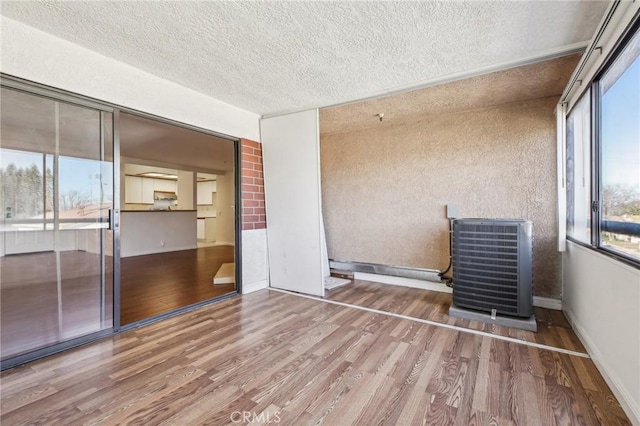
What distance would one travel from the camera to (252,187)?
145 inches

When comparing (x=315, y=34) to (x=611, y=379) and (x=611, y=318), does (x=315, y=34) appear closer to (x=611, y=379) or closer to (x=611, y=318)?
(x=611, y=318)

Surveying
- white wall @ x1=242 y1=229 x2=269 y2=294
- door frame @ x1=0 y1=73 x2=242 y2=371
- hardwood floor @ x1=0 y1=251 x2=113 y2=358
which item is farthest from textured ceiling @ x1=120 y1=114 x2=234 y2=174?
hardwood floor @ x1=0 y1=251 x2=113 y2=358

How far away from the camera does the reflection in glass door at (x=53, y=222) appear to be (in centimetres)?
190

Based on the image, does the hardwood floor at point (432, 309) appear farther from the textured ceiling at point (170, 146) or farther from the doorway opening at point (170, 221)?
the textured ceiling at point (170, 146)

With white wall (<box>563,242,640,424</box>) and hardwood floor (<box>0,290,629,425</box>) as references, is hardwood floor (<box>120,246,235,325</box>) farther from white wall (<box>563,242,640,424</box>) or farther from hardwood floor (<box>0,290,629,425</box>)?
white wall (<box>563,242,640,424</box>)

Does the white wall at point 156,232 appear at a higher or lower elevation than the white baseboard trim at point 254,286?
higher

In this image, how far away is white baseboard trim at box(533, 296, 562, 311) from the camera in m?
2.89

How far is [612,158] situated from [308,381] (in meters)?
2.45

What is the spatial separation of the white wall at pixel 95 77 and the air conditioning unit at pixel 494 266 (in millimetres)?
2949

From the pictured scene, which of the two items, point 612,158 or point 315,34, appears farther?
point 315,34

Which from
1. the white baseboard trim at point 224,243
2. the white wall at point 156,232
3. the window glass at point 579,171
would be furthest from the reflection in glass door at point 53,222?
the white baseboard trim at point 224,243

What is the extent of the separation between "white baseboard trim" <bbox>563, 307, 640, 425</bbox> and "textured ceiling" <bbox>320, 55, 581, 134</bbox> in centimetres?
211

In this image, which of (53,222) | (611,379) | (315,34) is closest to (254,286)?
(53,222)

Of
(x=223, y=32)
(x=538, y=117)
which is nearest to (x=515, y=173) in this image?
(x=538, y=117)
